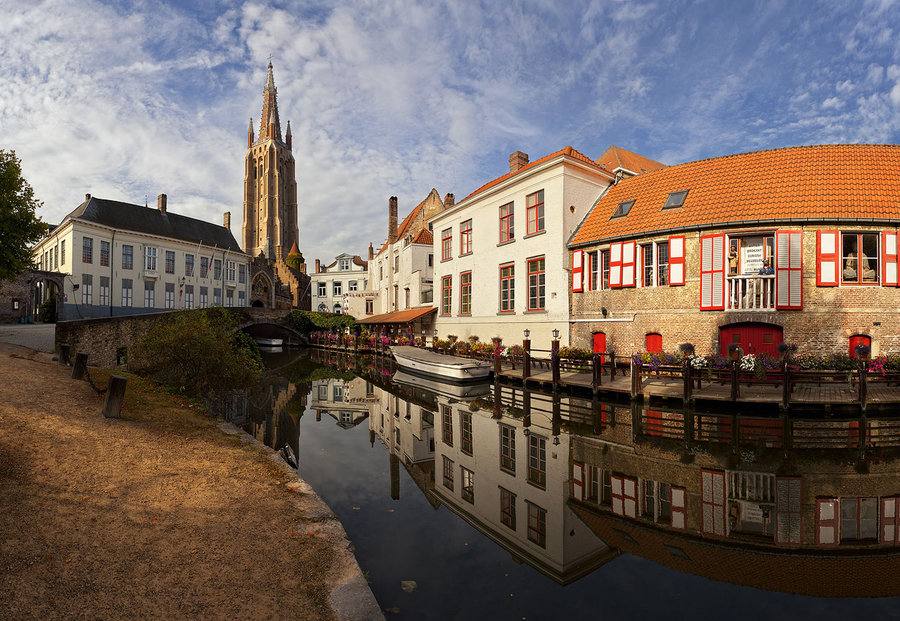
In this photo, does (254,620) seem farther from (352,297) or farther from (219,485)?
(352,297)

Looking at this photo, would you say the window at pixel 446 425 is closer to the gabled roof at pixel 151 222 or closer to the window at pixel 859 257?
the window at pixel 859 257

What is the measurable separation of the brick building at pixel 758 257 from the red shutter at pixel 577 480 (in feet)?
36.5

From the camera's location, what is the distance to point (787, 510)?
6363 mm

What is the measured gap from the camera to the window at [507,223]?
2442 cm

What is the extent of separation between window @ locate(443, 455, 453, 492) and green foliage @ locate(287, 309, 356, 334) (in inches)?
1548

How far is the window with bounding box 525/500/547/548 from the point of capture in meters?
5.79

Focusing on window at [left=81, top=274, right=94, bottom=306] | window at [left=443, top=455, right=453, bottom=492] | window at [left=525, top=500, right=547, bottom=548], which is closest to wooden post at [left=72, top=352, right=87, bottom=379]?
window at [left=443, top=455, right=453, bottom=492]

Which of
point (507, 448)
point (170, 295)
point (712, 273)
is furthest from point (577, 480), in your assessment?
point (170, 295)

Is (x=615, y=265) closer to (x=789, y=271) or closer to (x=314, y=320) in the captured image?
(x=789, y=271)

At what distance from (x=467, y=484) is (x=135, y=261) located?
45776 millimetres

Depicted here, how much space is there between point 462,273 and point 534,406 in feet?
50.0

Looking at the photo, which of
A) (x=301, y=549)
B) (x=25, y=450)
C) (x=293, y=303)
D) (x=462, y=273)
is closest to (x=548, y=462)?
(x=301, y=549)

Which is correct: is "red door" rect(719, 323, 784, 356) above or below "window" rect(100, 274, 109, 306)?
below

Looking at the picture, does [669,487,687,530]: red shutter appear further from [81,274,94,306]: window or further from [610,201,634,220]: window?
[81,274,94,306]: window
